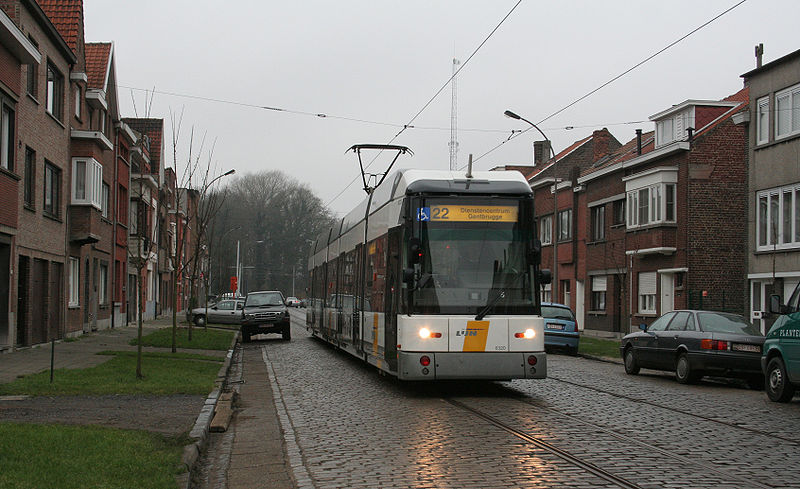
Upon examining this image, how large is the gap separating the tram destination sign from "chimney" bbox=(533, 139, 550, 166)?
45.1m

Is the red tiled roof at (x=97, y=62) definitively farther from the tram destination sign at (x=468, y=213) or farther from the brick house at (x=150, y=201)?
the tram destination sign at (x=468, y=213)

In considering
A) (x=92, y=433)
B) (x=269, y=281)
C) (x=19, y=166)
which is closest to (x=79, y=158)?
(x=19, y=166)

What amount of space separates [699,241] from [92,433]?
92.7ft

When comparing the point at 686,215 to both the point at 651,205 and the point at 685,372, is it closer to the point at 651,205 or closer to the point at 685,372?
the point at 651,205

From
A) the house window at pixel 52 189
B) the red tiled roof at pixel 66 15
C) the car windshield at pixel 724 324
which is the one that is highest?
the red tiled roof at pixel 66 15

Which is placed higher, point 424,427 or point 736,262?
point 736,262

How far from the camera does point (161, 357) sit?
66.6ft

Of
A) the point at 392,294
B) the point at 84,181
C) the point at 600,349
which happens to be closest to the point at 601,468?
the point at 392,294

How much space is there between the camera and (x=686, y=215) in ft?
110

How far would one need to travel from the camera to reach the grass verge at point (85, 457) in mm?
6711

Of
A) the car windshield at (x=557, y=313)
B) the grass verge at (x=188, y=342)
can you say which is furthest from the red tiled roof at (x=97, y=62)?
the car windshield at (x=557, y=313)

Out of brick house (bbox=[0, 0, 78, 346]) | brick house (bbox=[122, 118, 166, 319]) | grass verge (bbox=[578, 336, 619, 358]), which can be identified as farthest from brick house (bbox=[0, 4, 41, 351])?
brick house (bbox=[122, 118, 166, 319])

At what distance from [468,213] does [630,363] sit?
8.10m

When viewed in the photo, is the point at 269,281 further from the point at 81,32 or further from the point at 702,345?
the point at 702,345
